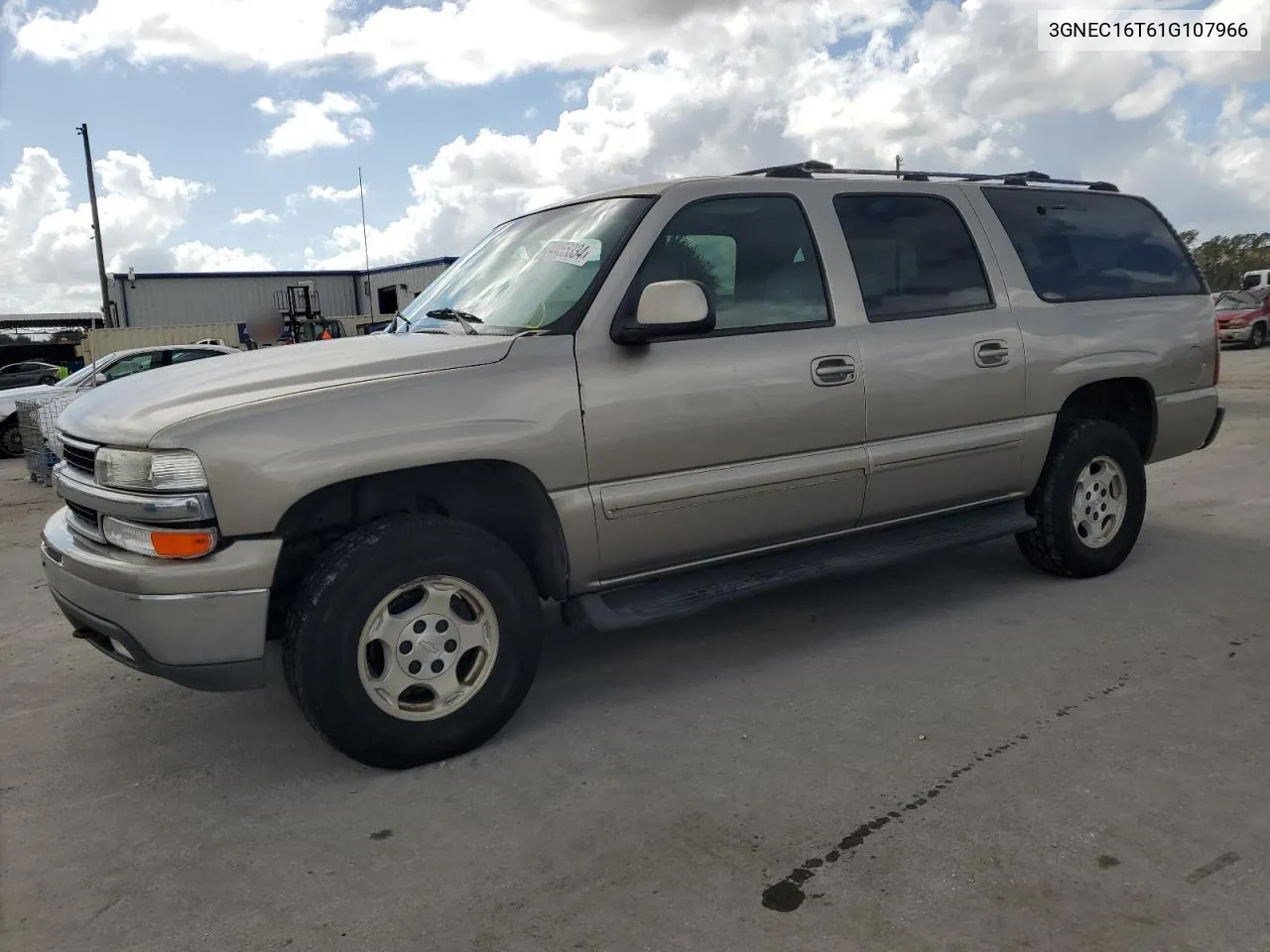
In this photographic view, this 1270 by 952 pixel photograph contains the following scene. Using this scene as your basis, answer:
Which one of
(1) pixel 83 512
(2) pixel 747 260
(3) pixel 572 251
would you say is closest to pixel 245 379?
(1) pixel 83 512

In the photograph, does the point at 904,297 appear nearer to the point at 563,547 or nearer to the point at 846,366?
the point at 846,366

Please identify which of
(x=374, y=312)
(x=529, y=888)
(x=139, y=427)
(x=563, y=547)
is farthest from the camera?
(x=374, y=312)

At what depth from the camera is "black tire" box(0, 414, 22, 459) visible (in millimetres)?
14414

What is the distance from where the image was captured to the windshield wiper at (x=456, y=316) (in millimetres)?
3770

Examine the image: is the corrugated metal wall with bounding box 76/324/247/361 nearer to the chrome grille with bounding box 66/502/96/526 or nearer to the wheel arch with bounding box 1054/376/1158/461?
the chrome grille with bounding box 66/502/96/526

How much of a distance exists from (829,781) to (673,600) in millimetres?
912

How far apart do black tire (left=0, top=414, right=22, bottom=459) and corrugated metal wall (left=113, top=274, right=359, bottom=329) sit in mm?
23440

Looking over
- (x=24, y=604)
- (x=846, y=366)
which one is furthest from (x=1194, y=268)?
(x=24, y=604)

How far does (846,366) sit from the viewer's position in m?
4.00

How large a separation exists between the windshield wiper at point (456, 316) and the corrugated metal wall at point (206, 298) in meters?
35.5

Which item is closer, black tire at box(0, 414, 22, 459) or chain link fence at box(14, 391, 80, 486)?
chain link fence at box(14, 391, 80, 486)

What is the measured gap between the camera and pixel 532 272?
3.90 metres

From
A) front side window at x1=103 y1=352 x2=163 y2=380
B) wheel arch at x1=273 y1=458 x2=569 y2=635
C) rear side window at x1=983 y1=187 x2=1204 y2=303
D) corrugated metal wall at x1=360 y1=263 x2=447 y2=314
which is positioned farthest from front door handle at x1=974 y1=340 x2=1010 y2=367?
corrugated metal wall at x1=360 y1=263 x2=447 y2=314

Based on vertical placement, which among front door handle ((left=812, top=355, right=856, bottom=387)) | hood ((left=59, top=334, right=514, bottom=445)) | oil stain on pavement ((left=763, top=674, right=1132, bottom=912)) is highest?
hood ((left=59, top=334, right=514, bottom=445))
